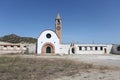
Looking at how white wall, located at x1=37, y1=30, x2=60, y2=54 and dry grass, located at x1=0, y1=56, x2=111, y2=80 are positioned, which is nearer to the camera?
dry grass, located at x1=0, y1=56, x2=111, y2=80

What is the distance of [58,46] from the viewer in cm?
4178

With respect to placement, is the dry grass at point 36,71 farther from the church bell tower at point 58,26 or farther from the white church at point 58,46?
the church bell tower at point 58,26

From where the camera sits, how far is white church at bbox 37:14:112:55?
4144 cm

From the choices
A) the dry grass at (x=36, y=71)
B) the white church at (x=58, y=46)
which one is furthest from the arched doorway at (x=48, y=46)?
the dry grass at (x=36, y=71)

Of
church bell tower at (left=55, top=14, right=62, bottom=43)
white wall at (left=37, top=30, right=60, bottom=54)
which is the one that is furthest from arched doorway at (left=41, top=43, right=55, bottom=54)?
church bell tower at (left=55, top=14, right=62, bottom=43)

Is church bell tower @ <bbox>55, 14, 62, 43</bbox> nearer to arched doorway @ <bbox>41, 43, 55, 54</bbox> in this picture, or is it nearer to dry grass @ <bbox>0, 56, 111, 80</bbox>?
arched doorway @ <bbox>41, 43, 55, 54</bbox>

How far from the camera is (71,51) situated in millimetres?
46344

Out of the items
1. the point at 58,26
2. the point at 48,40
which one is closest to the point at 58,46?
the point at 48,40

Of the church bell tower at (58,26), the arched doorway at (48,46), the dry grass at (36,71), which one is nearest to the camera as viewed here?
the dry grass at (36,71)

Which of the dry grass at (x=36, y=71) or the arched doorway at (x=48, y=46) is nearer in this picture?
the dry grass at (x=36, y=71)

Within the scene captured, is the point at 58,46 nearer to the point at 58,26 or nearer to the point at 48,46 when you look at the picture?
the point at 48,46

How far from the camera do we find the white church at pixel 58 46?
136ft

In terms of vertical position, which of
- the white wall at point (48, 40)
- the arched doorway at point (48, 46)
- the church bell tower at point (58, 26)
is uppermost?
the church bell tower at point (58, 26)

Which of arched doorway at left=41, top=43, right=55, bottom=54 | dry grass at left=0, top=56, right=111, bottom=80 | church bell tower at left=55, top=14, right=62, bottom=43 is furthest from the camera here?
church bell tower at left=55, top=14, right=62, bottom=43
